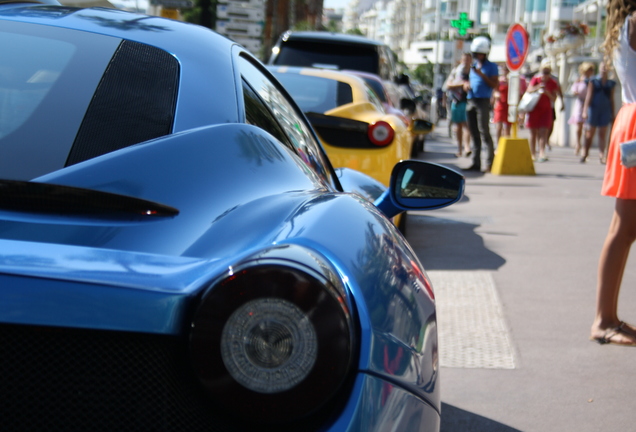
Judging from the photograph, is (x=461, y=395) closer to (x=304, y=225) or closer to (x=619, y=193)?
(x=619, y=193)

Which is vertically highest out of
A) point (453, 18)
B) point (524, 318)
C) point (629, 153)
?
point (453, 18)

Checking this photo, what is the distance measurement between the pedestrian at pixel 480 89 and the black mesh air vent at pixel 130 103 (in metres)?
11.8

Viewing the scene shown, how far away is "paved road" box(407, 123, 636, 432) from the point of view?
3480 mm

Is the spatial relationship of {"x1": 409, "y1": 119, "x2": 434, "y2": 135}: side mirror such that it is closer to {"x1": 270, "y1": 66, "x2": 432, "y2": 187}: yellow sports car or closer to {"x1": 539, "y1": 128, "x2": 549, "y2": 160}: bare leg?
{"x1": 270, "y1": 66, "x2": 432, "y2": 187}: yellow sports car

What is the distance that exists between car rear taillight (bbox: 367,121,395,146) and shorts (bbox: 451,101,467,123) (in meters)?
10.2

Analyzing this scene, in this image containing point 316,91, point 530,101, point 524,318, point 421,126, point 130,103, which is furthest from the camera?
point 530,101

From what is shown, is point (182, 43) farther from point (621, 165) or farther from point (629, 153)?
point (621, 165)

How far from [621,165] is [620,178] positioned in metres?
0.07

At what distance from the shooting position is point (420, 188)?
251 cm

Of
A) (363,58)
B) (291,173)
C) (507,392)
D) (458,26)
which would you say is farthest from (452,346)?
(458,26)

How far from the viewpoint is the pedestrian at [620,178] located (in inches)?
159

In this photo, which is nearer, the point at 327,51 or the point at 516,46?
the point at 327,51

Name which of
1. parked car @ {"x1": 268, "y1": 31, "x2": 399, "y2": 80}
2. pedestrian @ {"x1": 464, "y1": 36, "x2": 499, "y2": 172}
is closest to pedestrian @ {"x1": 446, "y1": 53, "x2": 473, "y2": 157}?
pedestrian @ {"x1": 464, "y1": 36, "x2": 499, "y2": 172}

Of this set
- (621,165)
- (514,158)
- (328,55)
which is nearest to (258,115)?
(621,165)
